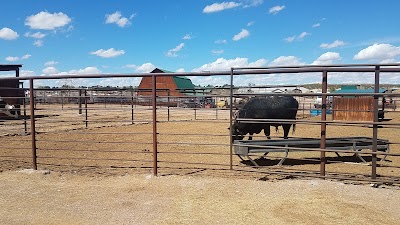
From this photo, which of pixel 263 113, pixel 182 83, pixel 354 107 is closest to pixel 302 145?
pixel 263 113

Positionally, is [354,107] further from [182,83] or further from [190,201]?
[182,83]

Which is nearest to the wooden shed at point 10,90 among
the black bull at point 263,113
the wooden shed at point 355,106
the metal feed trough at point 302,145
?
the black bull at point 263,113

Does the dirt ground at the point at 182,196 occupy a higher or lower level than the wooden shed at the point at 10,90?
lower

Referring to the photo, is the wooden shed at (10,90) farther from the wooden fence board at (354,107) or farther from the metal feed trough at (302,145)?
the wooden fence board at (354,107)

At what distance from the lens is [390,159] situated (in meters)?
7.23

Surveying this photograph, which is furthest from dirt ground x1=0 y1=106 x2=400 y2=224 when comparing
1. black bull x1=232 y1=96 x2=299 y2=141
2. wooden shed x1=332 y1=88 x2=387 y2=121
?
wooden shed x1=332 y1=88 x2=387 y2=121

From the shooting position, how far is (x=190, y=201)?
418cm

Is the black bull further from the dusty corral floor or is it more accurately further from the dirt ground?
the dusty corral floor

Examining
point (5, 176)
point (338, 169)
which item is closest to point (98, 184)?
point (5, 176)

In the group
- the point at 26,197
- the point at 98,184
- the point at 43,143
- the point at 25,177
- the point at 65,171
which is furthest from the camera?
the point at 43,143

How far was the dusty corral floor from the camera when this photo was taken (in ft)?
11.9

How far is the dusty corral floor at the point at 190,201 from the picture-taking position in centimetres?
363

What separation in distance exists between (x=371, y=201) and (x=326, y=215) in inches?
34.4

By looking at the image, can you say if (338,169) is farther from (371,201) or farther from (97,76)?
(97,76)
